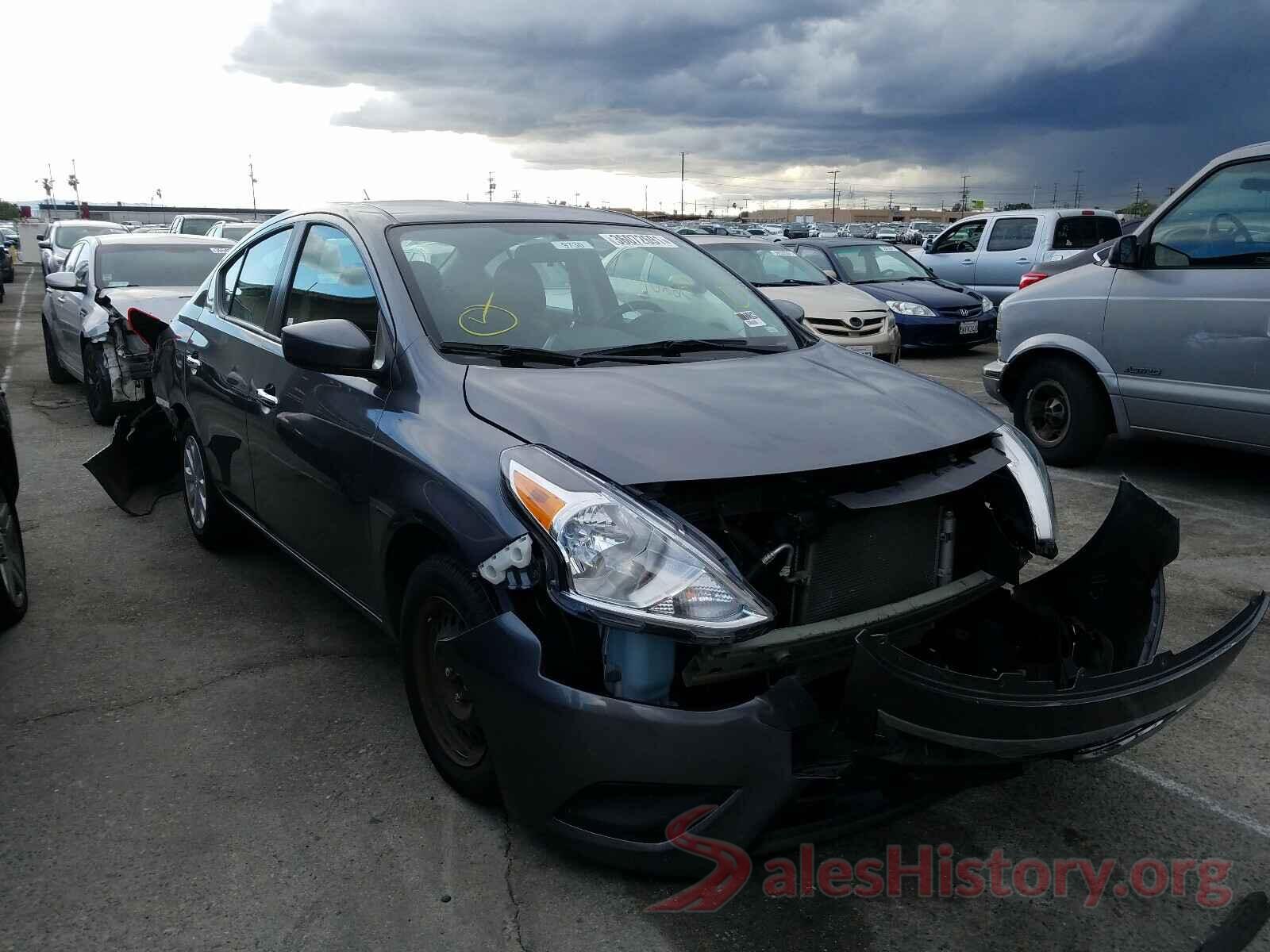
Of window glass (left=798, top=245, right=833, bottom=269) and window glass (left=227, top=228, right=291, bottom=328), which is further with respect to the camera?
window glass (left=798, top=245, right=833, bottom=269)

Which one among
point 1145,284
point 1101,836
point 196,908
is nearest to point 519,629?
point 196,908

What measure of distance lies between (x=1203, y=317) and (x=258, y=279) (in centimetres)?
515

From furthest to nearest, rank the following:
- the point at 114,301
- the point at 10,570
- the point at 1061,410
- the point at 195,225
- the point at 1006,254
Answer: the point at 195,225 < the point at 1006,254 < the point at 114,301 < the point at 1061,410 < the point at 10,570

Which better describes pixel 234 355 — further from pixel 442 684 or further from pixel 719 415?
pixel 719 415

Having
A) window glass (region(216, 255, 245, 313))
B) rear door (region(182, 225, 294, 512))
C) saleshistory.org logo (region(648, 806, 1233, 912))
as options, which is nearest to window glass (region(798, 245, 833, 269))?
window glass (region(216, 255, 245, 313))

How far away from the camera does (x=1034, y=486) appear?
3.04m

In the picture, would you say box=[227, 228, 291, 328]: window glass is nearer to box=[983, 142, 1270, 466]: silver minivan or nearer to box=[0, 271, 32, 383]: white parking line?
box=[983, 142, 1270, 466]: silver minivan

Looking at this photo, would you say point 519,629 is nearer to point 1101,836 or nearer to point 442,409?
point 442,409

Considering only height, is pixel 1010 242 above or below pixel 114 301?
above

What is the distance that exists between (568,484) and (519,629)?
0.36 meters

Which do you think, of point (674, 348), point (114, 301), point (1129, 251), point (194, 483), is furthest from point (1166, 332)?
point (114, 301)

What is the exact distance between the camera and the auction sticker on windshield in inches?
160

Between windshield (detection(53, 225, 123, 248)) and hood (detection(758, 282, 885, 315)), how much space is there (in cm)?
1579

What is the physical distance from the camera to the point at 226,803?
9.96 feet
